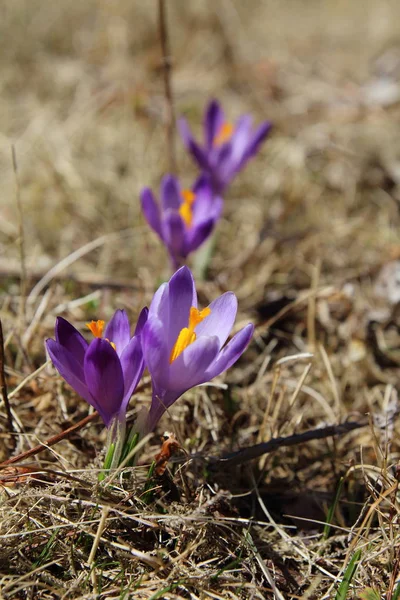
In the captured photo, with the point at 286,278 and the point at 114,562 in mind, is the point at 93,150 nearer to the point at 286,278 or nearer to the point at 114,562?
the point at 286,278

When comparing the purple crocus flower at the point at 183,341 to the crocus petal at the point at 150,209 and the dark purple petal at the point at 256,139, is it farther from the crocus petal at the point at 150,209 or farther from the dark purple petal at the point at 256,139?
the dark purple petal at the point at 256,139

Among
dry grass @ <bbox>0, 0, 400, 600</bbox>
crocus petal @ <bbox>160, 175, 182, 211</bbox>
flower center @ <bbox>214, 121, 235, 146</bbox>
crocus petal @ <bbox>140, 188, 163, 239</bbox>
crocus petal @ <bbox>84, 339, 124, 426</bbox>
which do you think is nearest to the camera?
crocus petal @ <bbox>84, 339, 124, 426</bbox>

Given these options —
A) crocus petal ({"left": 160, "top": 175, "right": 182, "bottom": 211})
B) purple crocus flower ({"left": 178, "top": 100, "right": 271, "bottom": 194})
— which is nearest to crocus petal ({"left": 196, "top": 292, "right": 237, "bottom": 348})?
crocus petal ({"left": 160, "top": 175, "right": 182, "bottom": 211})

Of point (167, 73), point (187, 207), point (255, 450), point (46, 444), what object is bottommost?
point (255, 450)

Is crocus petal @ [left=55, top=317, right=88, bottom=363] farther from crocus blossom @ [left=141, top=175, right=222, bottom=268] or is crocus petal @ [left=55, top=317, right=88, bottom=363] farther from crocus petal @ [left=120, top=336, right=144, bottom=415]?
crocus blossom @ [left=141, top=175, right=222, bottom=268]

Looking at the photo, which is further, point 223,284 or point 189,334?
point 223,284

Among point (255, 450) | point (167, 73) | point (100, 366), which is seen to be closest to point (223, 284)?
point (167, 73)

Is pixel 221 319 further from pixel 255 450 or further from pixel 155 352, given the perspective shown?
pixel 255 450
